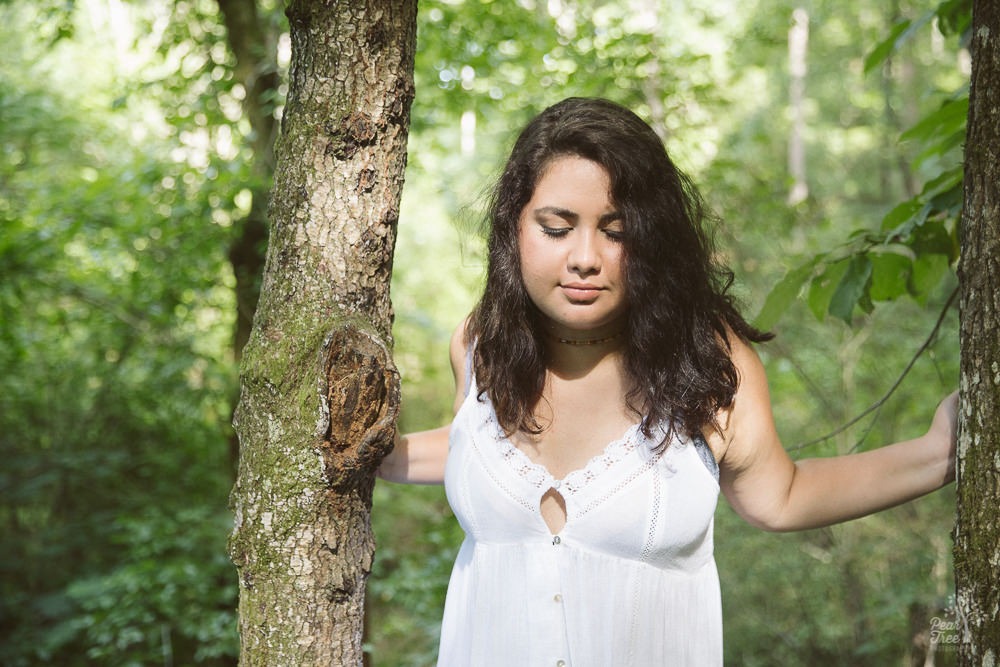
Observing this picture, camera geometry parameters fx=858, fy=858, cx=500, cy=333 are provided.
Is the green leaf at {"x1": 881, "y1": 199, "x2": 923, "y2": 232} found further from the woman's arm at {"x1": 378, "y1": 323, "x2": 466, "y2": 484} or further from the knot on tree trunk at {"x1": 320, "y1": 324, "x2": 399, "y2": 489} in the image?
the knot on tree trunk at {"x1": 320, "y1": 324, "x2": 399, "y2": 489}

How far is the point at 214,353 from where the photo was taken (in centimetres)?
588

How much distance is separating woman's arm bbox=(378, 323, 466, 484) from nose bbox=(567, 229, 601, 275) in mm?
473

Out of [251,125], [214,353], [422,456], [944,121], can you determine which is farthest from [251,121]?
[944,121]

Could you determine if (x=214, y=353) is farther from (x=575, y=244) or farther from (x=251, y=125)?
(x=575, y=244)

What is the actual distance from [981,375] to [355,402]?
3.17ft

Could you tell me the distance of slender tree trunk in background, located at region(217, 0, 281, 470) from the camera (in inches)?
168

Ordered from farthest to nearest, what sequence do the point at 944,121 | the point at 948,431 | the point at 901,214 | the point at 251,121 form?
the point at 251,121 → the point at 901,214 → the point at 944,121 → the point at 948,431

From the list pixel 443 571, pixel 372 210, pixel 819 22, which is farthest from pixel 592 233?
pixel 819 22

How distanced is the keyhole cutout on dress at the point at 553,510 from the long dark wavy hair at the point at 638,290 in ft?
0.46

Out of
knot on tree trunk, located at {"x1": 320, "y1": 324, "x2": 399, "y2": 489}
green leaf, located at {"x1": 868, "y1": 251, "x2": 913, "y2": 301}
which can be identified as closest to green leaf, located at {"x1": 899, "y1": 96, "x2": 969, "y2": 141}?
green leaf, located at {"x1": 868, "y1": 251, "x2": 913, "y2": 301}

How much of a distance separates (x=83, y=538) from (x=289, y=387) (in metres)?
5.88

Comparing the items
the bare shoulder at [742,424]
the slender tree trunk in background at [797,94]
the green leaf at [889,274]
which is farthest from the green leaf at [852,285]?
the slender tree trunk in background at [797,94]

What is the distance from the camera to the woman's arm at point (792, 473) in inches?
62.3

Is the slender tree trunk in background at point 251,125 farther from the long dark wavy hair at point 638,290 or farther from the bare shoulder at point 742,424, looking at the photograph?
the bare shoulder at point 742,424
